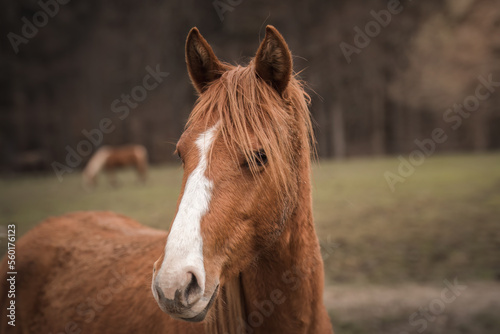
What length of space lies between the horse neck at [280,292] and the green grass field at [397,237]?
610mm

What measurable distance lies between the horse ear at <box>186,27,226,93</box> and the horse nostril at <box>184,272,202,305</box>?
1.21 m

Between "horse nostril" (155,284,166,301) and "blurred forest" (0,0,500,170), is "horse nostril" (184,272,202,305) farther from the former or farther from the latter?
"blurred forest" (0,0,500,170)

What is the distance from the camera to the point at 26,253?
2936 mm

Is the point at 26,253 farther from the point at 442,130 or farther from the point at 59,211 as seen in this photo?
the point at 442,130


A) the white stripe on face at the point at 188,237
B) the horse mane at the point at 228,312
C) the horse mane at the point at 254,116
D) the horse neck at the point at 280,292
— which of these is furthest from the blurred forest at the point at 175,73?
the white stripe on face at the point at 188,237

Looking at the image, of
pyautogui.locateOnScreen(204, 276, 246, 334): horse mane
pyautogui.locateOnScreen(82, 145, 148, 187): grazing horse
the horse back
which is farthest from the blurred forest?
pyautogui.locateOnScreen(204, 276, 246, 334): horse mane

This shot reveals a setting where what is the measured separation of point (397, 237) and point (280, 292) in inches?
251

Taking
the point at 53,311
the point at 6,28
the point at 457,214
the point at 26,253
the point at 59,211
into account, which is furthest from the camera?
the point at 6,28

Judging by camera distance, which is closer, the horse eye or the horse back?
the horse eye

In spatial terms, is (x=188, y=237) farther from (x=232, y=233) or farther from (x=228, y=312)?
(x=228, y=312)

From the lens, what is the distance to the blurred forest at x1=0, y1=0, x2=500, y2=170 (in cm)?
2255

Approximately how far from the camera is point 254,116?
183 centimetres

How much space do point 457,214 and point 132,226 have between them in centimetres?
818

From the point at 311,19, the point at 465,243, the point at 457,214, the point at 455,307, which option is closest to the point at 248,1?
the point at 311,19
